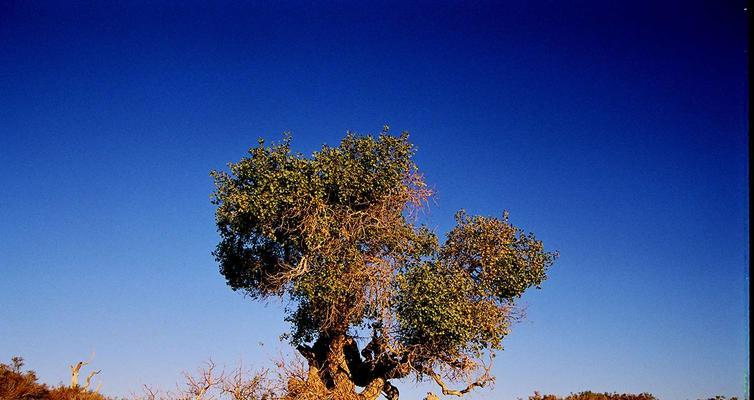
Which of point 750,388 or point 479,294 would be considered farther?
point 479,294

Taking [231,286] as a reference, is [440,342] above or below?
below

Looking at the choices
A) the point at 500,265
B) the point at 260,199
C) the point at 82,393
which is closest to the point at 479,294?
the point at 500,265

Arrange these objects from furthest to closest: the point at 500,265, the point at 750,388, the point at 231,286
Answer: the point at 231,286 → the point at 500,265 → the point at 750,388

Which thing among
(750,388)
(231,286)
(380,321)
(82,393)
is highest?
(231,286)

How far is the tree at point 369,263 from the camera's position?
96.4ft

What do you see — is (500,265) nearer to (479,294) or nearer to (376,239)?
(479,294)

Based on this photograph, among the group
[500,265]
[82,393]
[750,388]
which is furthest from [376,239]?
[750,388]

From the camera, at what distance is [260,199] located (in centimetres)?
2939

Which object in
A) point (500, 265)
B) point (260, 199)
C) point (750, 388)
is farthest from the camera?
point (500, 265)

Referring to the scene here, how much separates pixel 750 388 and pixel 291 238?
2212cm

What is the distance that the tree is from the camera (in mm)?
29391

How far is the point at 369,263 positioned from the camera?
30.3 meters

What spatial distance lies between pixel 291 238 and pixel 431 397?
8561 mm

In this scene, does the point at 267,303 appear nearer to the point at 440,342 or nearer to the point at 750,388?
the point at 440,342
